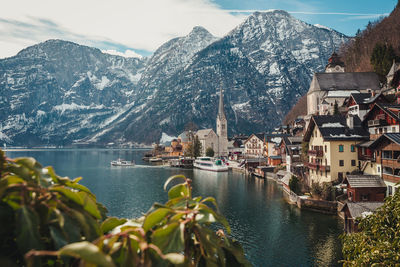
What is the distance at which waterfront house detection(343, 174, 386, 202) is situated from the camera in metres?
29.2

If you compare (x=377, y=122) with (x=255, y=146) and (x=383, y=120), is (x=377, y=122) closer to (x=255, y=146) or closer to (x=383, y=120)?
(x=383, y=120)

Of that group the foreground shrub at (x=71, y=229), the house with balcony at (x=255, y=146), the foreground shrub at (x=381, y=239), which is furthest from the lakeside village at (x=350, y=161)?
the house with balcony at (x=255, y=146)

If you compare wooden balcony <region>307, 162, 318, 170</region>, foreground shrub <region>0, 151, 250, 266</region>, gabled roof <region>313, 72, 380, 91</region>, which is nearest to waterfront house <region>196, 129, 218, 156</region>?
gabled roof <region>313, 72, 380, 91</region>

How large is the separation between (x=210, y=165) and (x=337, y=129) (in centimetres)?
4815

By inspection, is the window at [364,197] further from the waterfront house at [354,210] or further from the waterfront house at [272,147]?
the waterfront house at [272,147]

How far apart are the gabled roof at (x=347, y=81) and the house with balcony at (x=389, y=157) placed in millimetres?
52922

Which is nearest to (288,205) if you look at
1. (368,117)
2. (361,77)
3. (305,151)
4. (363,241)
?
(305,151)

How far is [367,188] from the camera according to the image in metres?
29.5

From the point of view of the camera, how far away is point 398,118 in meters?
30.5

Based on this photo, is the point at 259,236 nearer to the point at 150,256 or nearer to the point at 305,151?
the point at 305,151

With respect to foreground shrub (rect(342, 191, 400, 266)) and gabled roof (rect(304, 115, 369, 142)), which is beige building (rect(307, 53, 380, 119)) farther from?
foreground shrub (rect(342, 191, 400, 266))

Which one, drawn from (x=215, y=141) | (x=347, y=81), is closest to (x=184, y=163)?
(x=215, y=141)

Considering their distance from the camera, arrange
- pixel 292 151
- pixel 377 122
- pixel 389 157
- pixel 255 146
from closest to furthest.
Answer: pixel 389 157
pixel 377 122
pixel 292 151
pixel 255 146

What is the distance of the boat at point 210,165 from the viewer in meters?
77.6
